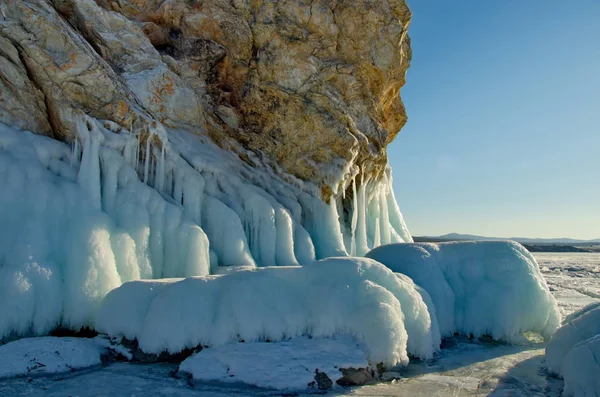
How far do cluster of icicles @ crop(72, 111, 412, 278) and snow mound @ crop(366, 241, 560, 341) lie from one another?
11.1 feet

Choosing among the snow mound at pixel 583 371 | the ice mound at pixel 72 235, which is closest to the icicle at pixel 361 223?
the ice mound at pixel 72 235

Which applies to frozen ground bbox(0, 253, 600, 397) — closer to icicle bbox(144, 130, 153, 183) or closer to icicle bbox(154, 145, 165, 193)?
icicle bbox(154, 145, 165, 193)

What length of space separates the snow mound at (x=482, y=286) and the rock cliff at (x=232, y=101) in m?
3.75

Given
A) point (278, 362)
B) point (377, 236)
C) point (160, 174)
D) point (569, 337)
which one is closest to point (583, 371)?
point (569, 337)

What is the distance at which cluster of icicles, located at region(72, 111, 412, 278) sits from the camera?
10.5 metres

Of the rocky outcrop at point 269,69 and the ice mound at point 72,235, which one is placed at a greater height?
the rocky outcrop at point 269,69

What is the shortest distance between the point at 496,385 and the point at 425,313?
5.74ft

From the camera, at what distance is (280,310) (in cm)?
775

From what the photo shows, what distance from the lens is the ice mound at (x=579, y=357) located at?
5965 millimetres

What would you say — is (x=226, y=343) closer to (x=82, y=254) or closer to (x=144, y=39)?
(x=82, y=254)

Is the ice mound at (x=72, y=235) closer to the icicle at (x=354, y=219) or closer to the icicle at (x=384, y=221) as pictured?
the icicle at (x=354, y=219)

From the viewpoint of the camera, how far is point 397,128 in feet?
64.4

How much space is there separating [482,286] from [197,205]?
709 centimetres

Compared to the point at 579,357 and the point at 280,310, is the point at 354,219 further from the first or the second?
the point at 579,357
